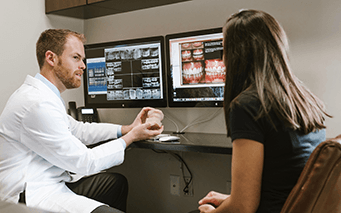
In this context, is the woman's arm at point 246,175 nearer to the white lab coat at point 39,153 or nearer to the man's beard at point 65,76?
the white lab coat at point 39,153

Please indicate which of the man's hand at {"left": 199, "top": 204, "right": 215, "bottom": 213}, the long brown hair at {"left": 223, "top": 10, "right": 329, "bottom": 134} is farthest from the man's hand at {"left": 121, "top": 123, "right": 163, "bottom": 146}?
the long brown hair at {"left": 223, "top": 10, "right": 329, "bottom": 134}

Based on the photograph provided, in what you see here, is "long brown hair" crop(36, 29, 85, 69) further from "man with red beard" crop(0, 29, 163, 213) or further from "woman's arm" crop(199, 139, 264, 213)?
"woman's arm" crop(199, 139, 264, 213)

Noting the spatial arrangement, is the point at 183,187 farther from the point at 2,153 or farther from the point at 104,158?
the point at 2,153

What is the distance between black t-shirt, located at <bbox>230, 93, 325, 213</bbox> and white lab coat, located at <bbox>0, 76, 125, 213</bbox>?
749mm

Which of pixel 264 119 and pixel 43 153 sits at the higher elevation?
pixel 264 119

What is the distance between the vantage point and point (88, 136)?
1766 millimetres

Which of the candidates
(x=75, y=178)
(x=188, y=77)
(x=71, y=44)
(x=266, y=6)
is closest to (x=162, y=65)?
(x=188, y=77)

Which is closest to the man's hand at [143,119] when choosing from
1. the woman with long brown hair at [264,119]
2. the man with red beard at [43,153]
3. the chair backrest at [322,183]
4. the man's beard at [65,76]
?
the man with red beard at [43,153]

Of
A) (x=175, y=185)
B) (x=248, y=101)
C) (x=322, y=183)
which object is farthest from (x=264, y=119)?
(x=175, y=185)

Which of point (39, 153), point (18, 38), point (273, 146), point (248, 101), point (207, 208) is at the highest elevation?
point (18, 38)

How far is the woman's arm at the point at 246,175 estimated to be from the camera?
2.54ft

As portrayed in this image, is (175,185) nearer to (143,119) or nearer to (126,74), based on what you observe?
(143,119)

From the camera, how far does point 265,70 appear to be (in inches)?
33.3

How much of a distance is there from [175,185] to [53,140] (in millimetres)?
1163
